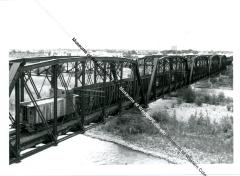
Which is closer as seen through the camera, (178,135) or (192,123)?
(178,135)

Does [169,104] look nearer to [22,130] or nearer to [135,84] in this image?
[135,84]

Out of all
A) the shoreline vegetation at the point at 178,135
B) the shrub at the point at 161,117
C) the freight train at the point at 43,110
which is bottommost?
the shoreline vegetation at the point at 178,135

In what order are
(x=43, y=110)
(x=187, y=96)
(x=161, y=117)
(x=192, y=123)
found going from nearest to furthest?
1. (x=43, y=110)
2. (x=192, y=123)
3. (x=161, y=117)
4. (x=187, y=96)

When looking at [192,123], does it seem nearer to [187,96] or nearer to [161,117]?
[161,117]

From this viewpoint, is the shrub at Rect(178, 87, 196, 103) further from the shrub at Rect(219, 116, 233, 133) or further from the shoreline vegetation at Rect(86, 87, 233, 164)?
the shrub at Rect(219, 116, 233, 133)

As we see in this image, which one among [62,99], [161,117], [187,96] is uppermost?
[62,99]

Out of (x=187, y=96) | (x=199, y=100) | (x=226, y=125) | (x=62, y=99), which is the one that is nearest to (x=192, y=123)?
(x=226, y=125)

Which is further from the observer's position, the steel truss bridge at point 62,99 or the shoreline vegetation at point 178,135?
the shoreline vegetation at point 178,135

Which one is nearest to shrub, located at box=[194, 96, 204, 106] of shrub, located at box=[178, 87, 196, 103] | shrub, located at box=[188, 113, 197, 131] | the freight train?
shrub, located at box=[178, 87, 196, 103]

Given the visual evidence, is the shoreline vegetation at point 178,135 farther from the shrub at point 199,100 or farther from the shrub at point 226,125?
the shrub at point 199,100

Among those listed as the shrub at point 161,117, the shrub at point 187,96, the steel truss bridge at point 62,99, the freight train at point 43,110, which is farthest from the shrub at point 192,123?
the freight train at point 43,110

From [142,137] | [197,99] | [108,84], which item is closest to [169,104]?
[197,99]
